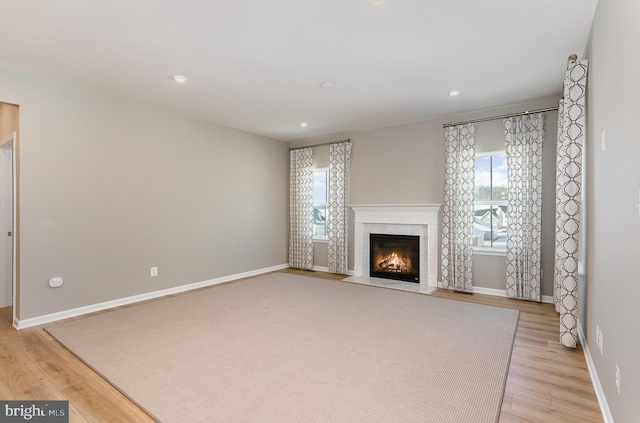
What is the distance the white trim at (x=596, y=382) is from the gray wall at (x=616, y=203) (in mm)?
57

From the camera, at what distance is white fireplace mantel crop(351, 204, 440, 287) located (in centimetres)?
509

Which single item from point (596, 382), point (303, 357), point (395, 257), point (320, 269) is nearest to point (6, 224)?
point (303, 357)

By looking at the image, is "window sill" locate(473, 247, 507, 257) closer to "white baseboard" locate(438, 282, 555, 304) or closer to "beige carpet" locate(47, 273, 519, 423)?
"white baseboard" locate(438, 282, 555, 304)

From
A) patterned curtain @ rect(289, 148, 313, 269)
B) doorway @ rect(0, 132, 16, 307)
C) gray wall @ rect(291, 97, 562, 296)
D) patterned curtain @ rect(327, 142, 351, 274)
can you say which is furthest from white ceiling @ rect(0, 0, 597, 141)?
patterned curtain @ rect(289, 148, 313, 269)

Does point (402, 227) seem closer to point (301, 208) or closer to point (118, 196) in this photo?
point (301, 208)

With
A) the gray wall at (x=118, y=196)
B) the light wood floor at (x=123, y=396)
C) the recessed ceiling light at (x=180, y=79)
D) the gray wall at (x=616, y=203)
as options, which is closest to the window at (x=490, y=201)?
the light wood floor at (x=123, y=396)

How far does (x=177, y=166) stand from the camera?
4.74 m

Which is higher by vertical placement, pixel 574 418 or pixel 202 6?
pixel 202 6

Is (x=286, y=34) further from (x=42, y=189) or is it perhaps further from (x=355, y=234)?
(x=355, y=234)

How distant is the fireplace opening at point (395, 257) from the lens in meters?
5.35

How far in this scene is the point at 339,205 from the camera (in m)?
6.06

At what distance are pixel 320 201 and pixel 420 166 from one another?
2203 mm

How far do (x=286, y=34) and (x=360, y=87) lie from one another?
4.50 ft

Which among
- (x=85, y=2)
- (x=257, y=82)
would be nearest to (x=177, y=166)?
(x=257, y=82)
